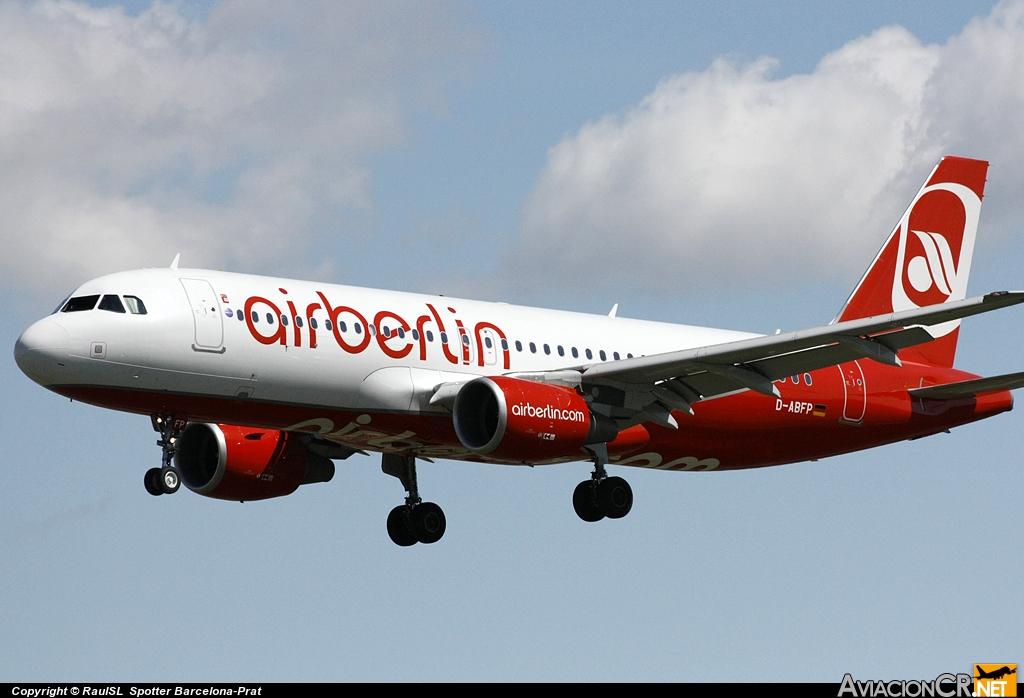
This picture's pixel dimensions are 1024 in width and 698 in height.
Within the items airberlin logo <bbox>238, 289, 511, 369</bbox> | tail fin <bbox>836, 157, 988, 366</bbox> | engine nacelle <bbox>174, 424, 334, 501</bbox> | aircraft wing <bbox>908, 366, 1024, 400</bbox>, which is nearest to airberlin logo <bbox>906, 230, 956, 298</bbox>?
tail fin <bbox>836, 157, 988, 366</bbox>

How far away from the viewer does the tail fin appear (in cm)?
4672

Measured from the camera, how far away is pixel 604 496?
3903 cm

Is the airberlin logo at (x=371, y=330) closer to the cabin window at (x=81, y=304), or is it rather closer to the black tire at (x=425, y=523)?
the cabin window at (x=81, y=304)

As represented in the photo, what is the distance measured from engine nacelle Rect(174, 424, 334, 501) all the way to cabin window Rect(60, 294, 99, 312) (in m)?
7.55

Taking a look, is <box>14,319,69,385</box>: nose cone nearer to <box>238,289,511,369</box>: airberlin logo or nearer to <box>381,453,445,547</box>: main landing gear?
<box>238,289,511,369</box>: airberlin logo

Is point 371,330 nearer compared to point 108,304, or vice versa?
point 108,304

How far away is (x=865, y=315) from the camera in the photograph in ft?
152

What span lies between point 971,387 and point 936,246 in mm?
6773

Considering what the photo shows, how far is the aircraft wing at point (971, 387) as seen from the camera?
132 ft

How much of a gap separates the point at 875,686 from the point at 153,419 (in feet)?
53.7

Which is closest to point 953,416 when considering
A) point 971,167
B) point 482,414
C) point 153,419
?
point 971,167

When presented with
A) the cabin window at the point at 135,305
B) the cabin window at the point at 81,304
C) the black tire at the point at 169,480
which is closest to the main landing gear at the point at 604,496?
the black tire at the point at 169,480

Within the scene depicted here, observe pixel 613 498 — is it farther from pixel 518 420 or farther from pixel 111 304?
pixel 111 304

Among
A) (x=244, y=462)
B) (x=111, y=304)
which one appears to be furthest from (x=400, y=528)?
(x=111, y=304)
